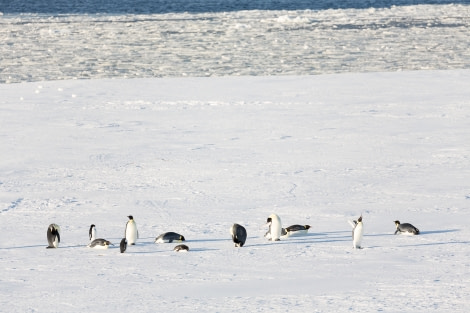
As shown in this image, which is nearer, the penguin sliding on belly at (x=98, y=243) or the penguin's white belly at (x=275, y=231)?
the penguin sliding on belly at (x=98, y=243)

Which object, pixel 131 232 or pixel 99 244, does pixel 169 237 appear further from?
pixel 99 244

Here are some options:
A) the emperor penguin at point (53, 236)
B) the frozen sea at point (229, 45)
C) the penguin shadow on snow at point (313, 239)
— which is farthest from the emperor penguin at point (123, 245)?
the frozen sea at point (229, 45)

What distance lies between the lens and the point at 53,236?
290 inches

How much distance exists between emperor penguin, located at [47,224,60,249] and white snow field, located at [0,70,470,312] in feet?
0.32

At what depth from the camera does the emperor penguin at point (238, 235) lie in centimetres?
733

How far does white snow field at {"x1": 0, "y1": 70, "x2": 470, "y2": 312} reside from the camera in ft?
20.7

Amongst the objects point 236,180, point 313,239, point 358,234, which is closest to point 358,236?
point 358,234

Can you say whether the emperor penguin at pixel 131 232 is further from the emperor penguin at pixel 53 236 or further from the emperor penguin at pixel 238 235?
the emperor penguin at pixel 238 235

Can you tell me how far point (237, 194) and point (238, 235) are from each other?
2042 millimetres

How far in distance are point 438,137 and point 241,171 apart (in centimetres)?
318

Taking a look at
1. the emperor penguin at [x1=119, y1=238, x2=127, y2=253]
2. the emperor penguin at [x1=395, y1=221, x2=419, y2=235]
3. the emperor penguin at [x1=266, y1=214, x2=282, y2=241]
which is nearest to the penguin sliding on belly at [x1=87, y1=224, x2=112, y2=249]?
the emperor penguin at [x1=119, y1=238, x2=127, y2=253]

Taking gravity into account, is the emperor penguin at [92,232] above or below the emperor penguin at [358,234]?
above

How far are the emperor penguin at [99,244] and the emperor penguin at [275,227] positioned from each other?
51.2 inches

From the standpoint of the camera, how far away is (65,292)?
6.29 metres
